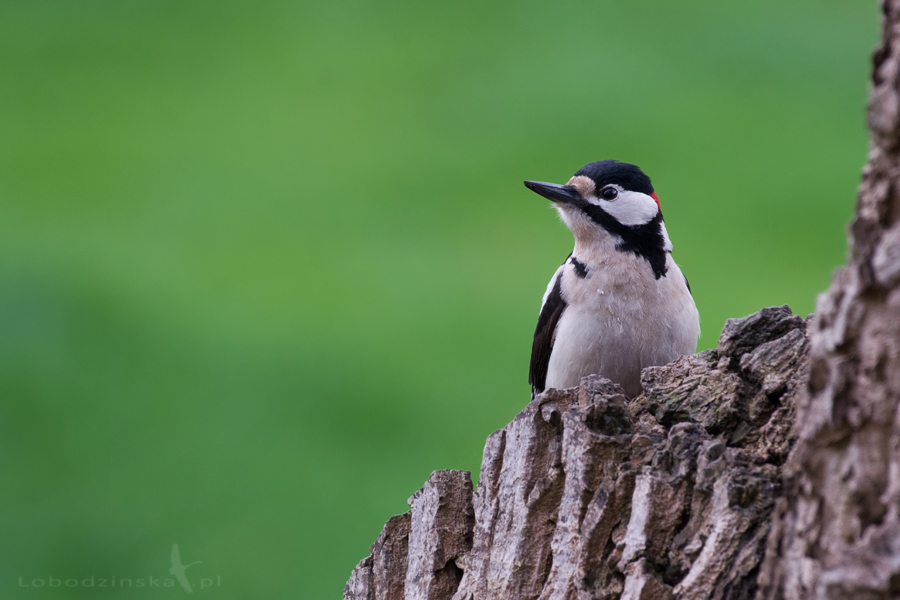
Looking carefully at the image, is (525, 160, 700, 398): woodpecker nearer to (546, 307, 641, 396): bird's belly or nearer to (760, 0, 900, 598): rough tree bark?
(546, 307, 641, 396): bird's belly

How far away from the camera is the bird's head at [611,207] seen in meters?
4.37

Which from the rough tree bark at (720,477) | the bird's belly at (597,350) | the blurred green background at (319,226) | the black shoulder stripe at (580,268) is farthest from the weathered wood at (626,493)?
the blurred green background at (319,226)

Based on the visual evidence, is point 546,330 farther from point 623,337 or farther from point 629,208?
point 629,208

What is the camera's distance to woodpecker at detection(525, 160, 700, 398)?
4.15 meters

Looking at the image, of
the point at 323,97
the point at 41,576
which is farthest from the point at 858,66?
the point at 41,576

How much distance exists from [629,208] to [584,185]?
0.81 feet

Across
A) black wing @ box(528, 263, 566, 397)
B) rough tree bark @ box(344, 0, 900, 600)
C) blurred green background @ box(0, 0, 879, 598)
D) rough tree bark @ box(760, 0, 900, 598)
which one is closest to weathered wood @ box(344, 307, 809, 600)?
rough tree bark @ box(344, 0, 900, 600)

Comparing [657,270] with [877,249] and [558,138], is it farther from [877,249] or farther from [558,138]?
[558,138]

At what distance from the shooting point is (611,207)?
14.5 feet

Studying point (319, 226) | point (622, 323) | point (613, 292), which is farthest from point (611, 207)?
point (319, 226)

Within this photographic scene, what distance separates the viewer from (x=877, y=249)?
1.54 m

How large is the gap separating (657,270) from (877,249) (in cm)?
273

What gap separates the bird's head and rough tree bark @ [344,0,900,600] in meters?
1.53

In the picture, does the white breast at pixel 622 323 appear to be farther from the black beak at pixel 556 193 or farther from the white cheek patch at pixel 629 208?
the black beak at pixel 556 193
